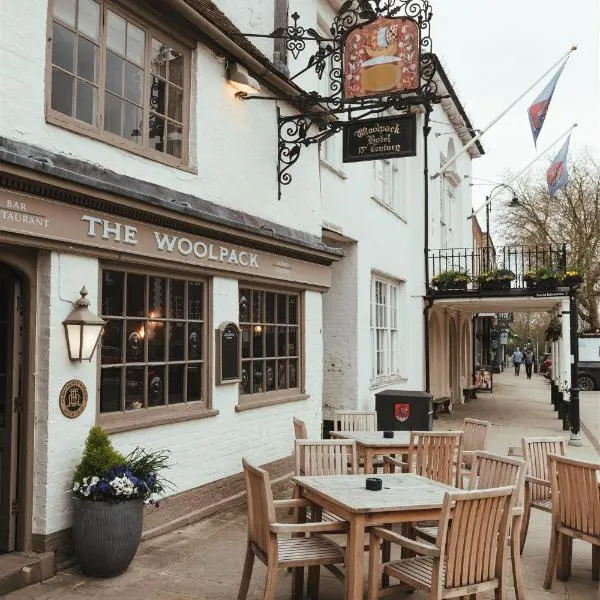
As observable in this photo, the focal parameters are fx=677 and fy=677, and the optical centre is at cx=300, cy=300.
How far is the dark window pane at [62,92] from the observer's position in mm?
5559

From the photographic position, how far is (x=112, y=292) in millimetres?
6125

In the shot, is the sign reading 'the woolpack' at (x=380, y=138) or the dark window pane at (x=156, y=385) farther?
the sign reading 'the woolpack' at (x=380, y=138)

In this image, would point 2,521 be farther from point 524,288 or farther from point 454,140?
point 454,140

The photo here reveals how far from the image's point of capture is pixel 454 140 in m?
20.5

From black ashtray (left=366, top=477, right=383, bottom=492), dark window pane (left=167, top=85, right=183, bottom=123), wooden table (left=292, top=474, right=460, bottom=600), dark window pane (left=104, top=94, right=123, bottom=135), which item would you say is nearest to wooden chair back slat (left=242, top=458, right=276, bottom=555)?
wooden table (left=292, top=474, right=460, bottom=600)

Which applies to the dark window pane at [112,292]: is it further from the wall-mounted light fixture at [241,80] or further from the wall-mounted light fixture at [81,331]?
the wall-mounted light fixture at [241,80]

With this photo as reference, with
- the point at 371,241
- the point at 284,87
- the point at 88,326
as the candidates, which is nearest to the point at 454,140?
the point at 371,241

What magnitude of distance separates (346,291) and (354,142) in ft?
12.1

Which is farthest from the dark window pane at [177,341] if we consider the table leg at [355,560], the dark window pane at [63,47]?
the table leg at [355,560]

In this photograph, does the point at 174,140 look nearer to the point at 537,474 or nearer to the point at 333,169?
the point at 333,169

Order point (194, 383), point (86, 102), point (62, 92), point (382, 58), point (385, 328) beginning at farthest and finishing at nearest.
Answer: point (385, 328) → point (382, 58) → point (194, 383) → point (86, 102) → point (62, 92)

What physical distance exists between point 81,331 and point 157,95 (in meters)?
2.77

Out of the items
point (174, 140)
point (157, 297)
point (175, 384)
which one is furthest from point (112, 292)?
point (174, 140)

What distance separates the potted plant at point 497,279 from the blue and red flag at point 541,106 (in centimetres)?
309
